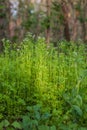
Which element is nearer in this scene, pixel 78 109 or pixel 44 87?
pixel 78 109

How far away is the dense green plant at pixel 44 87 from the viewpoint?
3.92 meters

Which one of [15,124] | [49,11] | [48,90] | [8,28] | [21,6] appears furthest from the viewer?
[21,6]

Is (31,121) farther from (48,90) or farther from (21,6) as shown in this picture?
(21,6)

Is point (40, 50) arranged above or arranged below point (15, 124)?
above

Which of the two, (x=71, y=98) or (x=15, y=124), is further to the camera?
(x=71, y=98)

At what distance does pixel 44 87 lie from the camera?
4.13 meters

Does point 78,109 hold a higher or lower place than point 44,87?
lower

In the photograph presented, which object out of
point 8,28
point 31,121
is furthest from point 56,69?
point 8,28

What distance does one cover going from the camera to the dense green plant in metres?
3.92

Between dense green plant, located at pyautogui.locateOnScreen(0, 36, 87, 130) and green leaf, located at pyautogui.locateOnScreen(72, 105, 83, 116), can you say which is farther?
dense green plant, located at pyautogui.locateOnScreen(0, 36, 87, 130)

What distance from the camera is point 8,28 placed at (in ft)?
38.6

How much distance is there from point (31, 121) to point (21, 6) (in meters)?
11.8

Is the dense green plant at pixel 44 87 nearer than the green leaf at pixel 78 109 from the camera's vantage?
No

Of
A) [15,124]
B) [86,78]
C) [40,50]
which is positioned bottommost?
[15,124]
